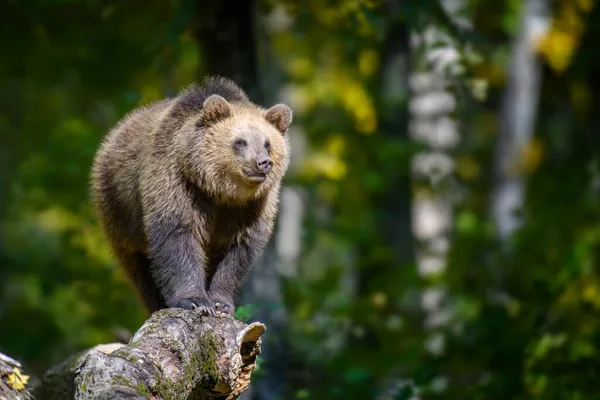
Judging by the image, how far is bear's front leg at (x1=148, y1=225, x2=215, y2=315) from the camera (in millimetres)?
7430

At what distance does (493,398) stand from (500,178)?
1307 centimetres

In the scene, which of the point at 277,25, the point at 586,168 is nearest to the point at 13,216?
the point at 277,25

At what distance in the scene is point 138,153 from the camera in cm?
816

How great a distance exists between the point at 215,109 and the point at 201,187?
653 mm

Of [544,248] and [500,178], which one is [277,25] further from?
[544,248]

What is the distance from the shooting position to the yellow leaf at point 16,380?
5.93 meters

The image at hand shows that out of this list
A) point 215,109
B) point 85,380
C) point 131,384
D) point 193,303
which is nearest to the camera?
point 85,380

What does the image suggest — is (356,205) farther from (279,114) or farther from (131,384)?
(131,384)

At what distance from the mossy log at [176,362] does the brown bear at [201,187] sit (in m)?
1.24

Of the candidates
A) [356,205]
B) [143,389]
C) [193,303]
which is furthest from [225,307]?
[356,205]

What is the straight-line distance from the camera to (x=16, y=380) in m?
6.02

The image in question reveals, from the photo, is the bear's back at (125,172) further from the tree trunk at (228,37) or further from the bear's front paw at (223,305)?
the tree trunk at (228,37)

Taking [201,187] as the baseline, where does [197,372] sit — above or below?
below

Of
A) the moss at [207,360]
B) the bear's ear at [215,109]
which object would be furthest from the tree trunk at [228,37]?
the moss at [207,360]
